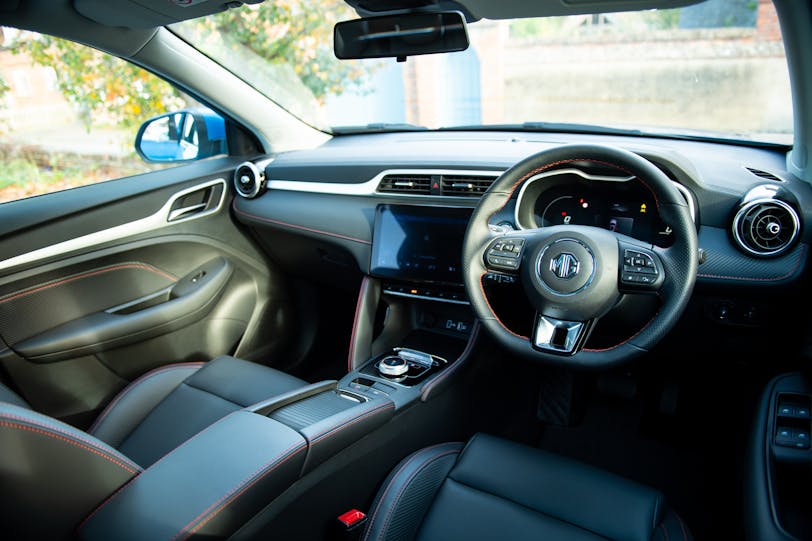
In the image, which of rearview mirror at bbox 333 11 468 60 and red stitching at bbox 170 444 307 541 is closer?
red stitching at bbox 170 444 307 541

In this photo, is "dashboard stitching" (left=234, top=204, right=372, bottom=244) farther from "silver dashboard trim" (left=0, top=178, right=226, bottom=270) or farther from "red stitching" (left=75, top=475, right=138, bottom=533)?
"red stitching" (left=75, top=475, right=138, bottom=533)

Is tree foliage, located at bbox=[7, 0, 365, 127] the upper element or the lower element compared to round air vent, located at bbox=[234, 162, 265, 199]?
upper

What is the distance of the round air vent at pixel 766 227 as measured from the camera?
1.76 m

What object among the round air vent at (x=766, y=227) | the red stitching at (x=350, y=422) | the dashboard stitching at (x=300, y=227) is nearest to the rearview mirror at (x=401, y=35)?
the dashboard stitching at (x=300, y=227)

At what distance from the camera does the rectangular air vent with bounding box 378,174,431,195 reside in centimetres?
233

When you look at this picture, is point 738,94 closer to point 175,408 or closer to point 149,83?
point 175,408

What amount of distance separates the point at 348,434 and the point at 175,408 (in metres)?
0.73

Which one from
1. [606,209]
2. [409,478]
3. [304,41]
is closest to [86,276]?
[409,478]

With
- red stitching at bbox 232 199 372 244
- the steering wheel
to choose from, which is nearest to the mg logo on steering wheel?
the steering wheel

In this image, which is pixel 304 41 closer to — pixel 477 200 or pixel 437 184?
pixel 437 184

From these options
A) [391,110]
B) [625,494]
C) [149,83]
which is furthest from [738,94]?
[149,83]

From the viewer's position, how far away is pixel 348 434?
1706 mm

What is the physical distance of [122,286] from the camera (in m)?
2.46

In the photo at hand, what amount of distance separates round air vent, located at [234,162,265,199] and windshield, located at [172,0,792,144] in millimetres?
373
